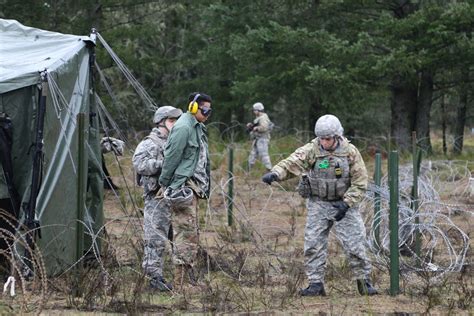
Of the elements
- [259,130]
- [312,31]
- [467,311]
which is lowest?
[467,311]

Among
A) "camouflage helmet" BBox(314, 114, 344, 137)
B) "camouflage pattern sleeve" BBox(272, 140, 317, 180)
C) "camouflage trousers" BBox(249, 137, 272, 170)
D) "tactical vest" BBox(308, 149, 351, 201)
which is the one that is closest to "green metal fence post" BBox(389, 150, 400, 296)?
"tactical vest" BBox(308, 149, 351, 201)

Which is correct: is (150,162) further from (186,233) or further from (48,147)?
(48,147)

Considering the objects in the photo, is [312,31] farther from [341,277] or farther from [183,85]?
[341,277]

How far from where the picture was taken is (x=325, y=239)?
8.25 metres

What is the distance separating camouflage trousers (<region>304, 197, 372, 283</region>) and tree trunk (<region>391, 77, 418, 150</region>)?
15.2 meters

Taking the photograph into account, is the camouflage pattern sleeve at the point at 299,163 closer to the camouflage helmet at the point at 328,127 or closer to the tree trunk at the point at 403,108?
the camouflage helmet at the point at 328,127

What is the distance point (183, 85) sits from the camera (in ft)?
97.8

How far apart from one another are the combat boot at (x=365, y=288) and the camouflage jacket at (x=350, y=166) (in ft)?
2.25

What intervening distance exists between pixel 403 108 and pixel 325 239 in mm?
15829

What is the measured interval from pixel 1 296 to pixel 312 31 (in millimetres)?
16344

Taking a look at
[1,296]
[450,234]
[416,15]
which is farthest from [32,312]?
[416,15]

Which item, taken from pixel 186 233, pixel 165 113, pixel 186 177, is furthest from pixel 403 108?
pixel 186 177

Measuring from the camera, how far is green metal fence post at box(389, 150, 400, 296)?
26.0 ft

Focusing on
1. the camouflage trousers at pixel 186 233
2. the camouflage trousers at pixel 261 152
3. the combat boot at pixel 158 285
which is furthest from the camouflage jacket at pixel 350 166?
the camouflage trousers at pixel 261 152
